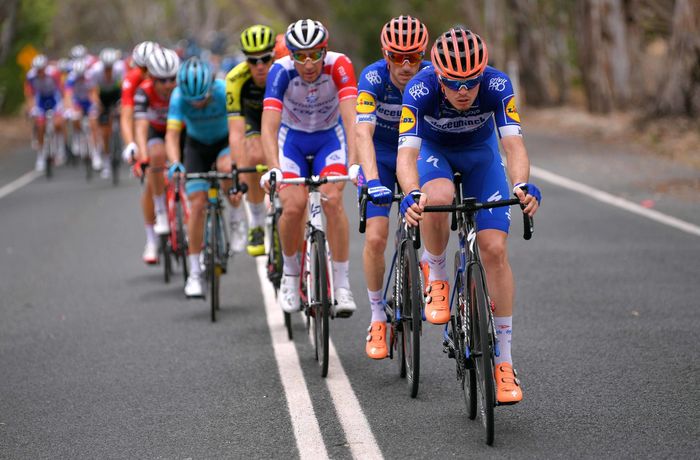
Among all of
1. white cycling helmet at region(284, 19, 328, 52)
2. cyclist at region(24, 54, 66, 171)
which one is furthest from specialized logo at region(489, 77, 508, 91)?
cyclist at region(24, 54, 66, 171)

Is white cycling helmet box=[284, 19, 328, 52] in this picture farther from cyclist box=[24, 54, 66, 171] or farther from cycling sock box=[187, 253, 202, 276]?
cyclist box=[24, 54, 66, 171]

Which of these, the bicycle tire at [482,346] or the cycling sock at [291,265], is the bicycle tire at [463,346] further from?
the cycling sock at [291,265]

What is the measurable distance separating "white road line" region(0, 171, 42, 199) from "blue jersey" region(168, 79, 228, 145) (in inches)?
429

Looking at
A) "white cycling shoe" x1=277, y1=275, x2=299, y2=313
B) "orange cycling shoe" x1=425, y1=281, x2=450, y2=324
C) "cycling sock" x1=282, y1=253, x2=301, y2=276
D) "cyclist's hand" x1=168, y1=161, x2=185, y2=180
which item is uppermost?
"cyclist's hand" x1=168, y1=161, x2=185, y2=180

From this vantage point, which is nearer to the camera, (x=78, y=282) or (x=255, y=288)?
(x=255, y=288)

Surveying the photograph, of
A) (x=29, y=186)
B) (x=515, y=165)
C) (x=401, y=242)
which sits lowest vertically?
(x=29, y=186)

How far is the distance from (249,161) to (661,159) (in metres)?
10.7

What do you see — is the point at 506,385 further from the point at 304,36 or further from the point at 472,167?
the point at 304,36

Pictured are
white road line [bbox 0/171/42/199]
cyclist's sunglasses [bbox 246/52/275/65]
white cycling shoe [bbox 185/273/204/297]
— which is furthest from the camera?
white road line [bbox 0/171/42/199]

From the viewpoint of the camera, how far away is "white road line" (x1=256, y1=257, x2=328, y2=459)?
6090 millimetres

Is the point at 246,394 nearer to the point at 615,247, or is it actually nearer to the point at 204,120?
the point at 204,120

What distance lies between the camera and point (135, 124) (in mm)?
11523

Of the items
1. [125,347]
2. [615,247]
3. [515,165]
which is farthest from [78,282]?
[515,165]

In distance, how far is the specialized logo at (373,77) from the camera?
7496mm
